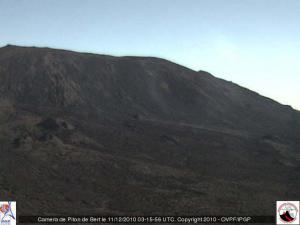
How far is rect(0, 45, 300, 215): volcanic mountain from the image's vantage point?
2573 cm

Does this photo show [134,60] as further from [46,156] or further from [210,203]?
[210,203]

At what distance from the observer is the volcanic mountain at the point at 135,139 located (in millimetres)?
25734

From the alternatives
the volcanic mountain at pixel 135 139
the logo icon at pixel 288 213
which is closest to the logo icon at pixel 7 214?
the volcanic mountain at pixel 135 139

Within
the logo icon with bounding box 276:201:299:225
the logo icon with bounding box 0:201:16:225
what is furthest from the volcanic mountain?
the logo icon with bounding box 276:201:299:225

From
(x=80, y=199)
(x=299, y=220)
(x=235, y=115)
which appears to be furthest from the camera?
(x=235, y=115)

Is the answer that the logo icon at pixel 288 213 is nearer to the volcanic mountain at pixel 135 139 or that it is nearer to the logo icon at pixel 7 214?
the volcanic mountain at pixel 135 139

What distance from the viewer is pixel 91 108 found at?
5678 centimetres

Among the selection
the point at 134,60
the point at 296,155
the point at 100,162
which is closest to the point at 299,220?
the point at 100,162

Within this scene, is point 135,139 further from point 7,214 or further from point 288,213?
point 288,213

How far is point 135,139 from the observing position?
43719mm

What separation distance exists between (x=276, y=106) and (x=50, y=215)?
64675 mm

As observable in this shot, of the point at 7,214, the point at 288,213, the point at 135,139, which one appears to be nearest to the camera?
the point at 7,214

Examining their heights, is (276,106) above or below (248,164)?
above

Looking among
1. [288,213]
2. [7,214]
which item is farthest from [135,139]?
[288,213]
